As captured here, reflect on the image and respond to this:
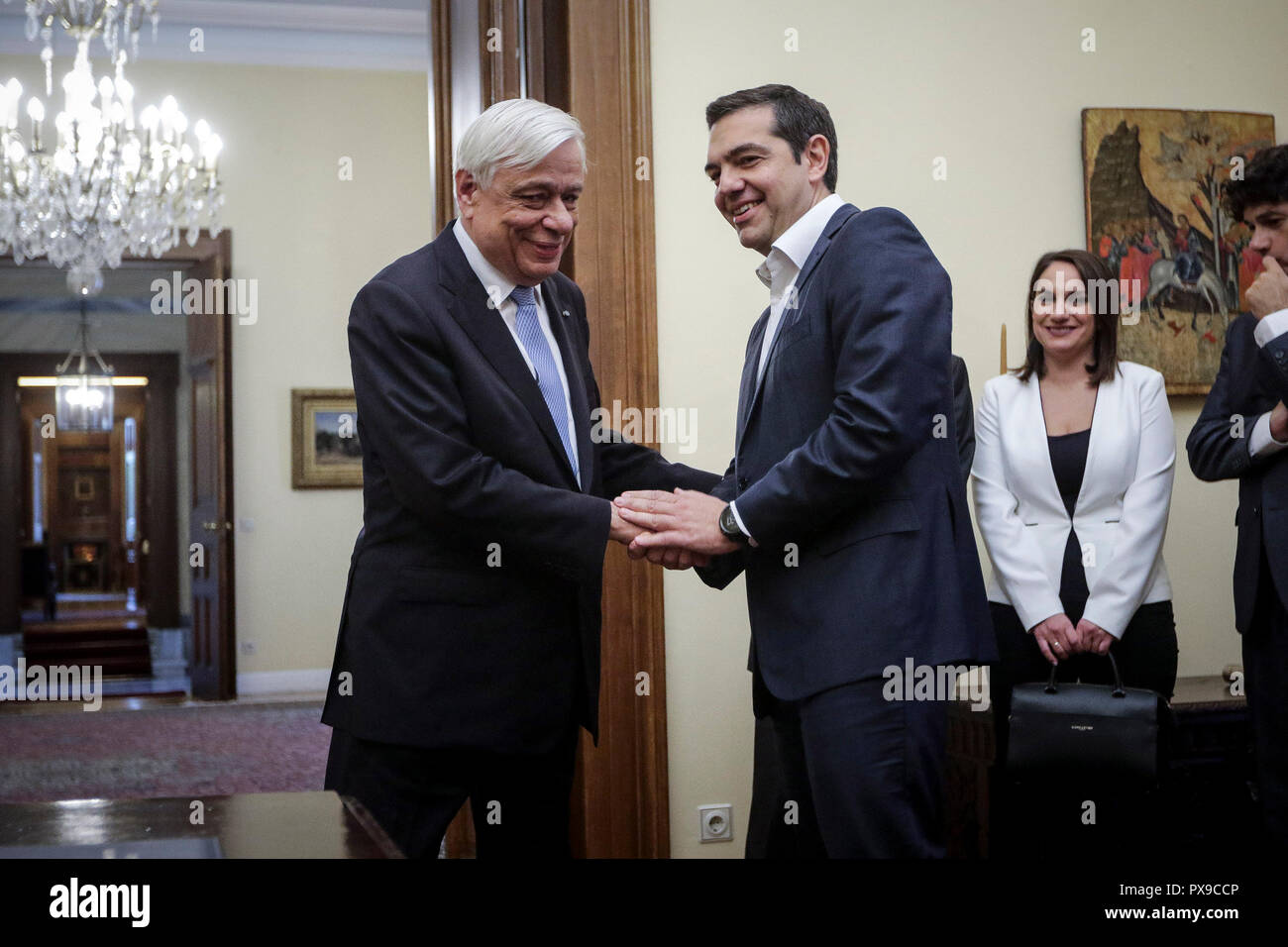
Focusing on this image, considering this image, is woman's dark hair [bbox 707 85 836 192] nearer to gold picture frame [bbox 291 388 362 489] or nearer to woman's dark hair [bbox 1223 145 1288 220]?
woman's dark hair [bbox 1223 145 1288 220]

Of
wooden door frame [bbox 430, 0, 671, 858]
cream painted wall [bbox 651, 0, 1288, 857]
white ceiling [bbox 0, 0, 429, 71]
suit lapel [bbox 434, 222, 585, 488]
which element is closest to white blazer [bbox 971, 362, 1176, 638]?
cream painted wall [bbox 651, 0, 1288, 857]

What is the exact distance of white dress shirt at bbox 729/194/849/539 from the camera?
213 cm

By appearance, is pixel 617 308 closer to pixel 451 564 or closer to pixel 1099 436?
pixel 1099 436

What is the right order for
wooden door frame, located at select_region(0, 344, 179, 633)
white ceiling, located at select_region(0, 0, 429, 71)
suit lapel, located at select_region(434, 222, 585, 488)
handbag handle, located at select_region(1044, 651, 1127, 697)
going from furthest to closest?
wooden door frame, located at select_region(0, 344, 179, 633) → white ceiling, located at select_region(0, 0, 429, 71) → handbag handle, located at select_region(1044, 651, 1127, 697) → suit lapel, located at select_region(434, 222, 585, 488)

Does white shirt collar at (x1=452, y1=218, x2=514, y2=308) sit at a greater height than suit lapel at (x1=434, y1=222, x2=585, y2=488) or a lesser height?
greater

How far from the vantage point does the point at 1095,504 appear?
3012mm

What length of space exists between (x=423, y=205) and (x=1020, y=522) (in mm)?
5944

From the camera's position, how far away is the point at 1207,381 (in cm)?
404

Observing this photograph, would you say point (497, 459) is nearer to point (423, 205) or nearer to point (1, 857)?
point (1, 857)

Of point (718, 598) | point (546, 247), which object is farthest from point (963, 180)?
point (546, 247)

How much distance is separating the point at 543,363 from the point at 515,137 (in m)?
0.38

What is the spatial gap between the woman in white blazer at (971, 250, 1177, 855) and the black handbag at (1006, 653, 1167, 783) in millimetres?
160

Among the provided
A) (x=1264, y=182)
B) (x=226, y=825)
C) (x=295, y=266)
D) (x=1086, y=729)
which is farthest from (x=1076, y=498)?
(x=295, y=266)

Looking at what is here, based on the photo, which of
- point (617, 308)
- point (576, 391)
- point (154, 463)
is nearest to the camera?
point (576, 391)
